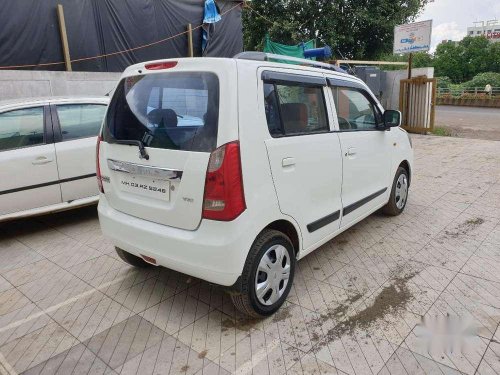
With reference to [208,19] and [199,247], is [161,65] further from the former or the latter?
[208,19]

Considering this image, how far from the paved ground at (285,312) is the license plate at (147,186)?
0.95 meters

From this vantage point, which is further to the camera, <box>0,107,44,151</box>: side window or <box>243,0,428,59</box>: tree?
<box>243,0,428,59</box>: tree

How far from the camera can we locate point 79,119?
5031 mm

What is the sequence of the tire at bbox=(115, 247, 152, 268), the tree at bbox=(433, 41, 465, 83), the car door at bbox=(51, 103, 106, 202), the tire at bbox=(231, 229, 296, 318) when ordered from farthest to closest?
the tree at bbox=(433, 41, 465, 83) → the car door at bbox=(51, 103, 106, 202) → the tire at bbox=(115, 247, 152, 268) → the tire at bbox=(231, 229, 296, 318)

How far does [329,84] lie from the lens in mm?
3480

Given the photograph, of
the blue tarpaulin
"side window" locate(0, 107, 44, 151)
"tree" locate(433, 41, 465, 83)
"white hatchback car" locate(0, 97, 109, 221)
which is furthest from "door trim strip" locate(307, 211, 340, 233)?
"tree" locate(433, 41, 465, 83)

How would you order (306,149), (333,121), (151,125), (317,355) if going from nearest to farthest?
(317,355) < (151,125) < (306,149) < (333,121)

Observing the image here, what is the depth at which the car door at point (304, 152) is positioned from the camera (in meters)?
2.83

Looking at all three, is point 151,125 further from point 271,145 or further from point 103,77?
point 103,77

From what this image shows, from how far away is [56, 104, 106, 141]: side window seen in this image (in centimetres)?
486

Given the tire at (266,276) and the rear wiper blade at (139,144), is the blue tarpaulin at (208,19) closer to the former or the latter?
the rear wiper blade at (139,144)

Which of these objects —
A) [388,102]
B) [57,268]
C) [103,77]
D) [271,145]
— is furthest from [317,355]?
[388,102]

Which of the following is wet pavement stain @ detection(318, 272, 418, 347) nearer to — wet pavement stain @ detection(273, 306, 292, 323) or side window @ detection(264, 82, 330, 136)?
wet pavement stain @ detection(273, 306, 292, 323)

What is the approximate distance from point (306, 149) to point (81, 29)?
7.04 meters
